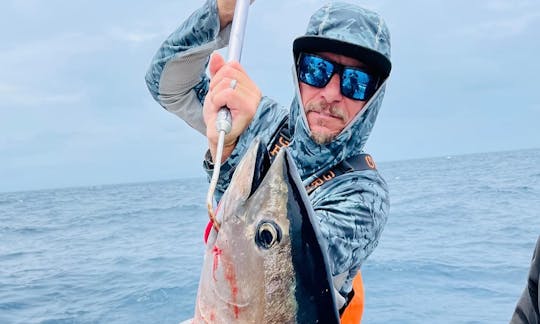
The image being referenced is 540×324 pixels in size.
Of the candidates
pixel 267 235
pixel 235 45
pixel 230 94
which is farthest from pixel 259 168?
pixel 235 45

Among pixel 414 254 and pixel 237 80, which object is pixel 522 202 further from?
pixel 237 80

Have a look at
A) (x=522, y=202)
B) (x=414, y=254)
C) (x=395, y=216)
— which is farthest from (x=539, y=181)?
(x=414, y=254)

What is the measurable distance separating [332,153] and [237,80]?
0.77 m

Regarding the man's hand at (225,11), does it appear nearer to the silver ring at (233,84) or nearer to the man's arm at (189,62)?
the man's arm at (189,62)

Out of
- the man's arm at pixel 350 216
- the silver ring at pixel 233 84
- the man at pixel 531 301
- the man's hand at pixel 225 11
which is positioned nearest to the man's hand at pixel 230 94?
the silver ring at pixel 233 84

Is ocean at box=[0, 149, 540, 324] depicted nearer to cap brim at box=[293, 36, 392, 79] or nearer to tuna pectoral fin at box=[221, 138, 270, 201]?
cap brim at box=[293, 36, 392, 79]

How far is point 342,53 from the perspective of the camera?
266cm

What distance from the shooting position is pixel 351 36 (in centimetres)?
265

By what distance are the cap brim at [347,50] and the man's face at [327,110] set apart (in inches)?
1.9

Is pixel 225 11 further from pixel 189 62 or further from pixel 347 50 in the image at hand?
pixel 347 50

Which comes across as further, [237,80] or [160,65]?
[160,65]

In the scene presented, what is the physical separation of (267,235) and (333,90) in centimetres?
113

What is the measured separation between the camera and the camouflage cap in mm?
2648

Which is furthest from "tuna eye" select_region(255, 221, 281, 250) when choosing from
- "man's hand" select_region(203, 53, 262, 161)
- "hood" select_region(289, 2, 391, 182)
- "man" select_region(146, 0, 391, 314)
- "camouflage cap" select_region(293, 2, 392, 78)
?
"camouflage cap" select_region(293, 2, 392, 78)
